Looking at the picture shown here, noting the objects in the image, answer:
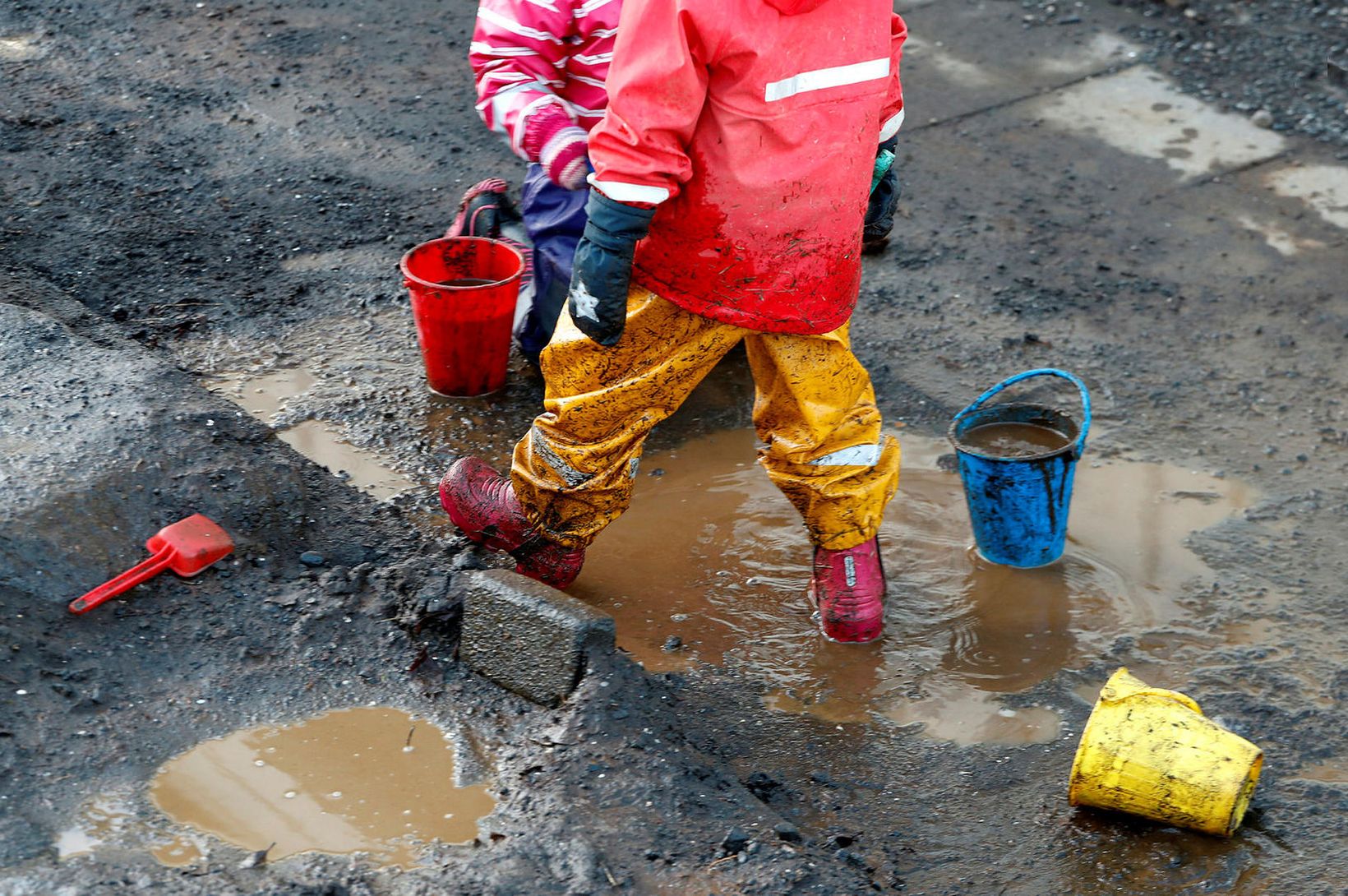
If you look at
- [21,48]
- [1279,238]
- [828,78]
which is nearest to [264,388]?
[828,78]

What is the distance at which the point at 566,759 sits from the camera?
110 inches

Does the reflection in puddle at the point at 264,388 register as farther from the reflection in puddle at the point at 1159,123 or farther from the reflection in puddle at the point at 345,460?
the reflection in puddle at the point at 1159,123

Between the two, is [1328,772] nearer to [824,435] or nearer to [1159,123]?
[824,435]

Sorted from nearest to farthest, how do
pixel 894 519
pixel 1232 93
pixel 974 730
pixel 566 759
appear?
pixel 566 759 < pixel 974 730 < pixel 894 519 < pixel 1232 93

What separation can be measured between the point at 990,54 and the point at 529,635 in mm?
5266

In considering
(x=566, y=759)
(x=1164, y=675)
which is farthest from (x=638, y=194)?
(x=1164, y=675)

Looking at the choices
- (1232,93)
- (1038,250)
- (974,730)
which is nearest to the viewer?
(974,730)

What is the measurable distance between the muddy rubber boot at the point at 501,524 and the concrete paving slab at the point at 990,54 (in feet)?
11.8

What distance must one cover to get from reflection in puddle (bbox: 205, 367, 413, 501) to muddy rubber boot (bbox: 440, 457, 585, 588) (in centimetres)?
42

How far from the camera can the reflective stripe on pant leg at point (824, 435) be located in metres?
3.27

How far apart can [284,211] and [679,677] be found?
3133 mm

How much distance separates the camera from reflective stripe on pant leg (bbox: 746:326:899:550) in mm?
3271

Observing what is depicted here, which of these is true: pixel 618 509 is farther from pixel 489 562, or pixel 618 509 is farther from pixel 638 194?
pixel 638 194

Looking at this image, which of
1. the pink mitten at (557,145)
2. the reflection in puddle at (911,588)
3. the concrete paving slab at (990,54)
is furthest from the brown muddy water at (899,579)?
the concrete paving slab at (990,54)
